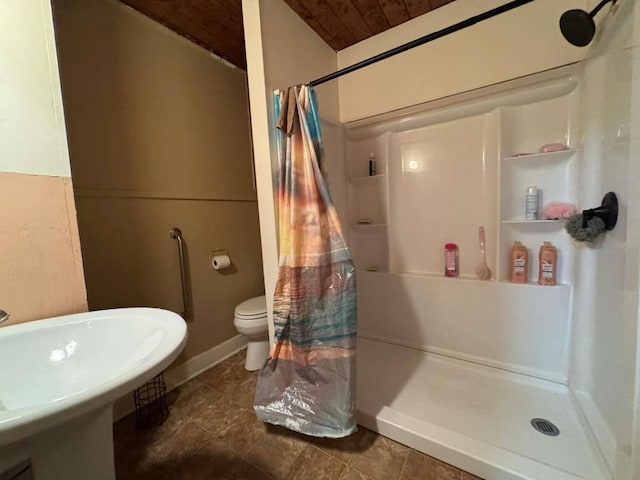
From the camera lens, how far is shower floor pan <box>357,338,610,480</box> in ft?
3.13

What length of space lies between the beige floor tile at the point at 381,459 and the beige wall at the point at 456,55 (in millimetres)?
1851

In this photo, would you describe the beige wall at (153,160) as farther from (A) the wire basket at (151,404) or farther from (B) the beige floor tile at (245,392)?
(B) the beige floor tile at (245,392)

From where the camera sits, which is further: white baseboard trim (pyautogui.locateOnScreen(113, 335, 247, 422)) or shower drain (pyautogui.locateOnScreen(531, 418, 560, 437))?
white baseboard trim (pyautogui.locateOnScreen(113, 335, 247, 422))

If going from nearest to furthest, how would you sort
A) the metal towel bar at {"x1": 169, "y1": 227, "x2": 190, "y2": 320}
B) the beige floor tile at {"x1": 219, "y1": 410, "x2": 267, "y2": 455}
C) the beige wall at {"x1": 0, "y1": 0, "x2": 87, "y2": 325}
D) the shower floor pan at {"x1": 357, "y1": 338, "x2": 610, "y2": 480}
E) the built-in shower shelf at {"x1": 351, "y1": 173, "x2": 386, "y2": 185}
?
the beige wall at {"x1": 0, "y1": 0, "x2": 87, "y2": 325} < the shower floor pan at {"x1": 357, "y1": 338, "x2": 610, "y2": 480} < the beige floor tile at {"x1": 219, "y1": 410, "x2": 267, "y2": 455} < the metal towel bar at {"x1": 169, "y1": 227, "x2": 190, "y2": 320} < the built-in shower shelf at {"x1": 351, "y1": 173, "x2": 386, "y2": 185}

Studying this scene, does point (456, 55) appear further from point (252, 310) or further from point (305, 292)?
point (252, 310)

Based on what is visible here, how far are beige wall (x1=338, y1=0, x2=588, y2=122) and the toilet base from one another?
174 cm

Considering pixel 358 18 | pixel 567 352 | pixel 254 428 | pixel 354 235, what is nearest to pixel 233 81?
pixel 358 18

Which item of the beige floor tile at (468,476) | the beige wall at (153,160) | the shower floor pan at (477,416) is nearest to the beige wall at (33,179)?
the beige wall at (153,160)

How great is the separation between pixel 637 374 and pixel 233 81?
2588 mm

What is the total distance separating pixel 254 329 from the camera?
1.68 meters

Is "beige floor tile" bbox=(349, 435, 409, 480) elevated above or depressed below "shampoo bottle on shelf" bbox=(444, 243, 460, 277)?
below

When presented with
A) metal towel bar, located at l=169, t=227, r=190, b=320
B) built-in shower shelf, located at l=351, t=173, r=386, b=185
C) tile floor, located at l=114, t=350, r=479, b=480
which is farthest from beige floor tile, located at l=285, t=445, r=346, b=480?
built-in shower shelf, located at l=351, t=173, r=386, b=185

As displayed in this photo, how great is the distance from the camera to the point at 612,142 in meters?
1.03

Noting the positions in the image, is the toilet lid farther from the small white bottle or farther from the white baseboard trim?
the small white bottle
